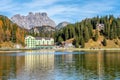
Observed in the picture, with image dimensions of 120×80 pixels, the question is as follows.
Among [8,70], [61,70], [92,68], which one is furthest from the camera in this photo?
[92,68]

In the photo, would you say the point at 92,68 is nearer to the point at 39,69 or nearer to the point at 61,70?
the point at 61,70

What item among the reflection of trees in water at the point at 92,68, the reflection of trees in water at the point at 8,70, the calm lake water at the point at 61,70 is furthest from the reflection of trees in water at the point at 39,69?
the reflection of trees in water at the point at 92,68

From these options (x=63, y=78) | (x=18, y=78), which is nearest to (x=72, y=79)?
(x=63, y=78)

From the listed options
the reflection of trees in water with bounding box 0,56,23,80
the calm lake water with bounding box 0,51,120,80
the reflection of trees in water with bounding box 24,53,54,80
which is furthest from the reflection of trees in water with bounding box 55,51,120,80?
the reflection of trees in water with bounding box 0,56,23,80

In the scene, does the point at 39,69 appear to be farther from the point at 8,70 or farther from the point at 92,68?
the point at 92,68

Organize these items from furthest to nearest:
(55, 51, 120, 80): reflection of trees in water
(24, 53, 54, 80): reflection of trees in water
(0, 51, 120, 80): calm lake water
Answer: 1. (24, 53, 54, 80): reflection of trees in water
2. (55, 51, 120, 80): reflection of trees in water
3. (0, 51, 120, 80): calm lake water

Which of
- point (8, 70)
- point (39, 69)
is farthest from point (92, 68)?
point (8, 70)

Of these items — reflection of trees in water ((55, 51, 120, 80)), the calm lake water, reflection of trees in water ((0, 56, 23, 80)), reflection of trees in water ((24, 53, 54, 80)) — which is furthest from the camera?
reflection of trees in water ((24, 53, 54, 80))

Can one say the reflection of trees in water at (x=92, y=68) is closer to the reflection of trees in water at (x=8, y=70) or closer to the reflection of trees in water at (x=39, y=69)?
the reflection of trees in water at (x=39, y=69)

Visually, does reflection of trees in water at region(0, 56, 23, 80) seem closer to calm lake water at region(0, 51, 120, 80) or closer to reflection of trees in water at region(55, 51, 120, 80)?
calm lake water at region(0, 51, 120, 80)

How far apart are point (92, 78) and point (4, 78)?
17014 millimetres

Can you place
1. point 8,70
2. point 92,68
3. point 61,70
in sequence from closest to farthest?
point 61,70, point 8,70, point 92,68

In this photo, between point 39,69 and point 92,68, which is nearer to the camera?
point 39,69

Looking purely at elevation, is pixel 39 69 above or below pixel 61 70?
below
